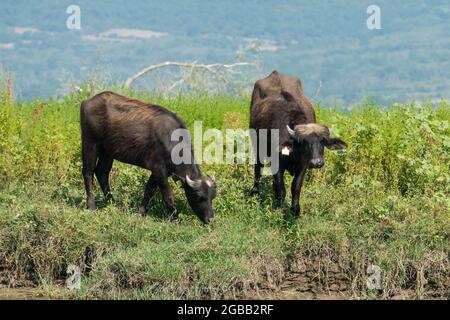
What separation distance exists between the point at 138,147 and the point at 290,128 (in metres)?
1.74

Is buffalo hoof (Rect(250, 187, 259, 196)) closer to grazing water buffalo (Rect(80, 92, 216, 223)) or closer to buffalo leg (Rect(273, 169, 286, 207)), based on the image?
buffalo leg (Rect(273, 169, 286, 207))

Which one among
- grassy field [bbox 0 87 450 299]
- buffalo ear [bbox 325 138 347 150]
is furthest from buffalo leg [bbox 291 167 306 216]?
buffalo ear [bbox 325 138 347 150]

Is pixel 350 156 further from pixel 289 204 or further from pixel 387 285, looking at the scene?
pixel 387 285

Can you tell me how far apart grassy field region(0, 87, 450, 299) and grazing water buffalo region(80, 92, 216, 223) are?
28 centimetres

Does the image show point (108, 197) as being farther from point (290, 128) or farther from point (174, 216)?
point (290, 128)

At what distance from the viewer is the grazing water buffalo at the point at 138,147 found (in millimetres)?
12305

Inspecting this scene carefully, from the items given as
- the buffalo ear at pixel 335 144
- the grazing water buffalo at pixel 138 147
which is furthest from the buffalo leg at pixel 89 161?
the buffalo ear at pixel 335 144

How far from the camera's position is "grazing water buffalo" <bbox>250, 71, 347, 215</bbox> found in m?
12.1

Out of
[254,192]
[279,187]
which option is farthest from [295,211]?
[254,192]

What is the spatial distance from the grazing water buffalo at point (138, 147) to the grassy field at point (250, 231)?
0.92ft

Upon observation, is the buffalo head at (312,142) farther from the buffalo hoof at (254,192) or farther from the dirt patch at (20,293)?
the dirt patch at (20,293)

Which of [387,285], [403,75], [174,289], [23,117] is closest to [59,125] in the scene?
[23,117]

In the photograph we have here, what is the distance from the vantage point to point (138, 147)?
41.3 ft

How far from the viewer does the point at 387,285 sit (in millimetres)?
11117
